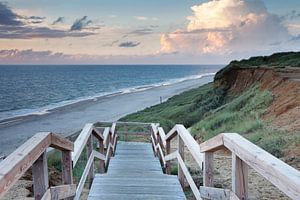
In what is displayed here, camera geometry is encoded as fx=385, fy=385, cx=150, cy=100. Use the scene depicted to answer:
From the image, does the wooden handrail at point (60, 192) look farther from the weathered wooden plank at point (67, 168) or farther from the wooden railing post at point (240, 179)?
the wooden railing post at point (240, 179)

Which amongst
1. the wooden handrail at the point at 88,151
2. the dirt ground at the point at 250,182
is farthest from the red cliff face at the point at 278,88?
the wooden handrail at the point at 88,151

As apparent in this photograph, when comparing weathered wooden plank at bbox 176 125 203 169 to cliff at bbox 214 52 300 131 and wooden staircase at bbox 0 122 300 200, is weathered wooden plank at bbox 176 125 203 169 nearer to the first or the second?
wooden staircase at bbox 0 122 300 200

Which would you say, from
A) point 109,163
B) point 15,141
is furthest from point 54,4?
point 109,163

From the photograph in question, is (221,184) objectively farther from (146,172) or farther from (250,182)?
(146,172)

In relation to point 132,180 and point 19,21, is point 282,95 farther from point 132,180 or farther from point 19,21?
point 19,21

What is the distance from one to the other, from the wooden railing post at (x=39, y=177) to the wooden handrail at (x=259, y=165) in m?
1.31

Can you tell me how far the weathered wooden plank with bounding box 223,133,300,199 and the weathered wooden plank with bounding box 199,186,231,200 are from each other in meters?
Result: 0.38

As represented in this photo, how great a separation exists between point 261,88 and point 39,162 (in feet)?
48.6

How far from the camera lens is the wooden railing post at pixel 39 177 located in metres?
2.61

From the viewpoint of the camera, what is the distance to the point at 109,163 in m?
7.64

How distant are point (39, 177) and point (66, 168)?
100cm

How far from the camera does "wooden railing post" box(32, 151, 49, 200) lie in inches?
103

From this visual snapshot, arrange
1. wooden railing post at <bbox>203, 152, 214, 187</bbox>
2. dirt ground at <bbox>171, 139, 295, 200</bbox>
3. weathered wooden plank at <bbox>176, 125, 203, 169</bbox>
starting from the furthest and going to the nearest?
1. dirt ground at <bbox>171, 139, 295, 200</bbox>
2. weathered wooden plank at <bbox>176, 125, 203, 169</bbox>
3. wooden railing post at <bbox>203, 152, 214, 187</bbox>

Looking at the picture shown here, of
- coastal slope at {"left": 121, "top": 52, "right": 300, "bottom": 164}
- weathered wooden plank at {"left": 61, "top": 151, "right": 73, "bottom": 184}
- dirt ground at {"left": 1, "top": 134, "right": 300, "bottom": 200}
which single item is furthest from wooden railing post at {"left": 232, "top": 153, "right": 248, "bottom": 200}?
coastal slope at {"left": 121, "top": 52, "right": 300, "bottom": 164}
